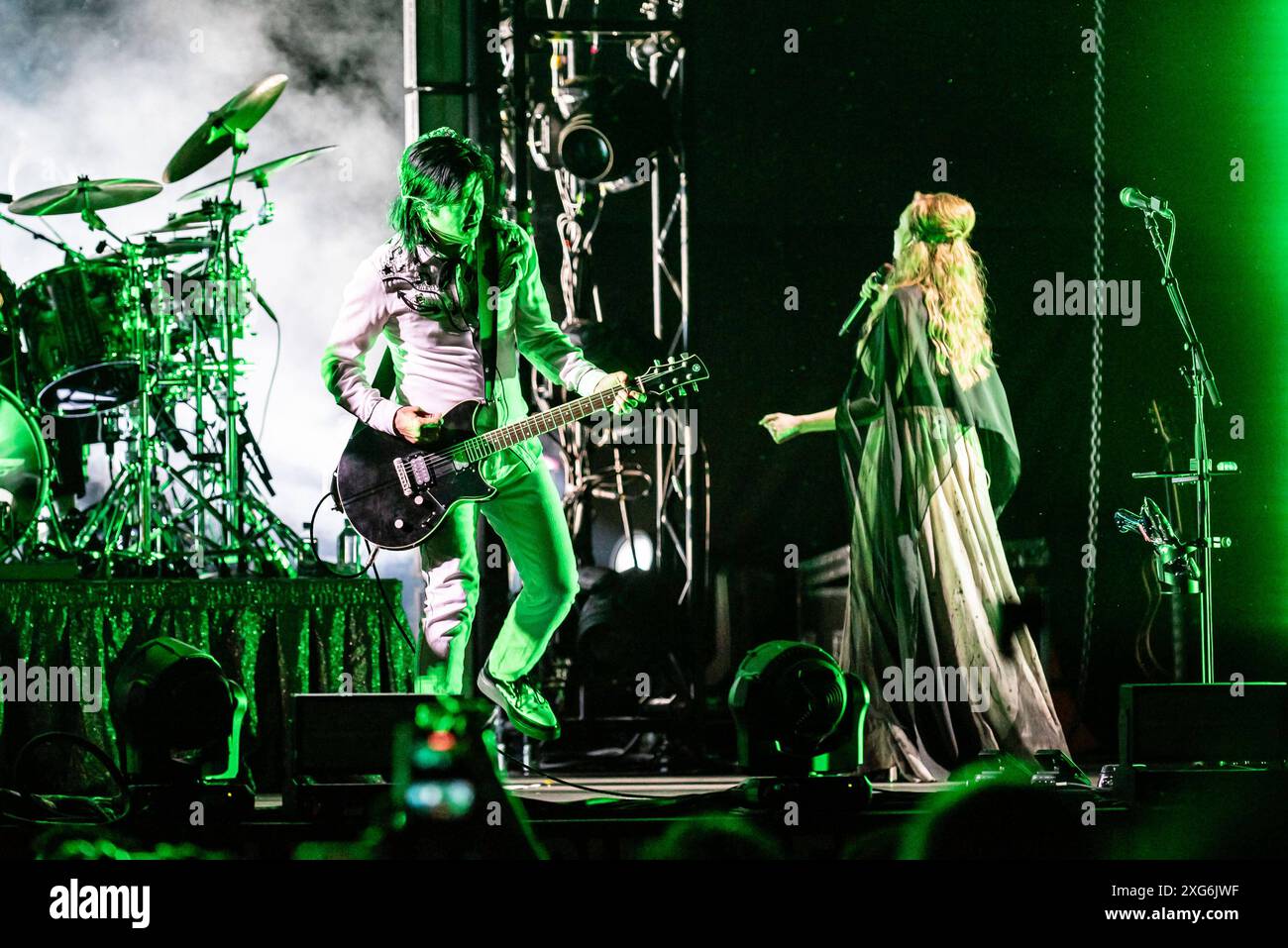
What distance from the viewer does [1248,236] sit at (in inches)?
235

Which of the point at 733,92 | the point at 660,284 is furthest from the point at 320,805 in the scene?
the point at 733,92

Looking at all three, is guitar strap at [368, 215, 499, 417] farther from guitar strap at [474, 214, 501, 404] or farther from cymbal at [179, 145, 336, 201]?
cymbal at [179, 145, 336, 201]

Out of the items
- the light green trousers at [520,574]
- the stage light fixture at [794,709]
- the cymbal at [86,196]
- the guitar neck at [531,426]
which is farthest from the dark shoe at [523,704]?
the cymbal at [86,196]

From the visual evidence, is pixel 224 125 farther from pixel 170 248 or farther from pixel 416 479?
pixel 416 479

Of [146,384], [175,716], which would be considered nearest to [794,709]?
[175,716]

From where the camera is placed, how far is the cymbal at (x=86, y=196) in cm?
530

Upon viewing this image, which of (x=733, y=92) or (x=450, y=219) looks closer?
(x=450, y=219)

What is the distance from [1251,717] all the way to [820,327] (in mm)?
2902

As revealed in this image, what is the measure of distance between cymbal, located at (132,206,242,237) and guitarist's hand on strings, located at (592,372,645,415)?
2276 millimetres

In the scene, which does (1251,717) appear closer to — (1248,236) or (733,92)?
(1248,236)

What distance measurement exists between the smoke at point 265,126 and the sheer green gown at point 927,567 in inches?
96.4
